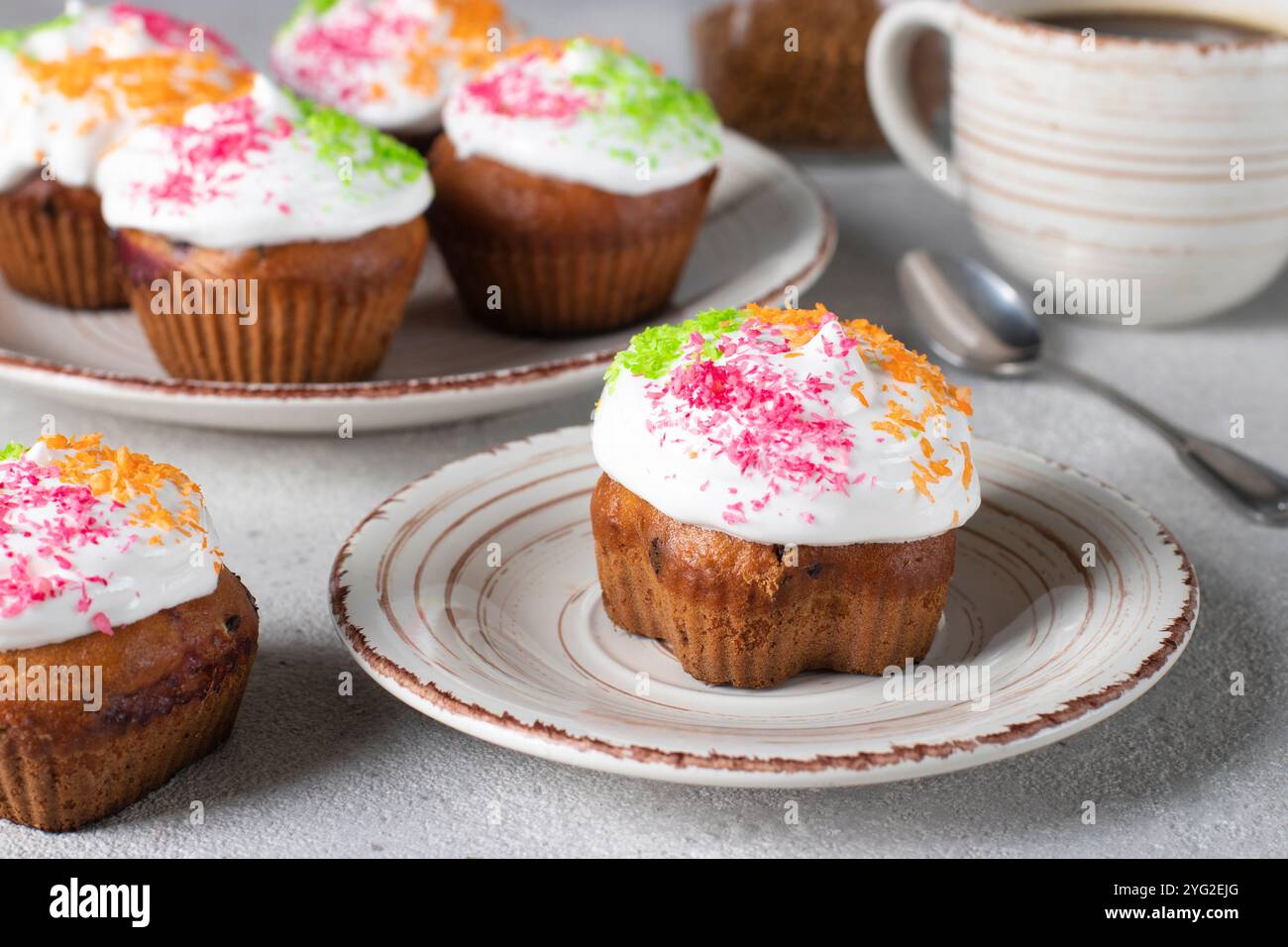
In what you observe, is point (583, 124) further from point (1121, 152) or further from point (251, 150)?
point (1121, 152)

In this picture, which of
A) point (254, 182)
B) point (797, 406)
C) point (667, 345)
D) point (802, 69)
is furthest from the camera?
point (802, 69)

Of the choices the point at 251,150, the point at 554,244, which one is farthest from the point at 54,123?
the point at 554,244

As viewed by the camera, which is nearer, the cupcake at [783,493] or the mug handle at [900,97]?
the cupcake at [783,493]

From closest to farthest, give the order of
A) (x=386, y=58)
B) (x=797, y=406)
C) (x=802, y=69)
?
(x=797, y=406), (x=386, y=58), (x=802, y=69)

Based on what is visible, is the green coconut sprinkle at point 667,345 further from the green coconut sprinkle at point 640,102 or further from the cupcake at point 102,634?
the green coconut sprinkle at point 640,102

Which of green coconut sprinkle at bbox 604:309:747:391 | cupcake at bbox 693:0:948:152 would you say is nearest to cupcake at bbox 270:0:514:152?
cupcake at bbox 693:0:948:152

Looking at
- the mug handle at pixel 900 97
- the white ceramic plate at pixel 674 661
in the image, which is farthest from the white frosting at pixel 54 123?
the mug handle at pixel 900 97

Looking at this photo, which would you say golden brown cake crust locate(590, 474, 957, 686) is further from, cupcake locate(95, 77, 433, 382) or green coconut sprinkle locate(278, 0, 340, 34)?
green coconut sprinkle locate(278, 0, 340, 34)

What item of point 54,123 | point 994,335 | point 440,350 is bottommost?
point 440,350
